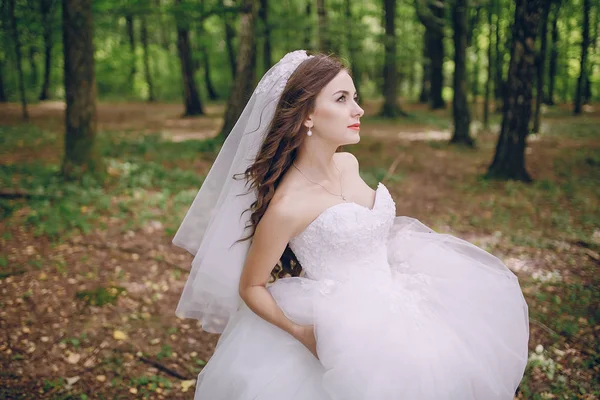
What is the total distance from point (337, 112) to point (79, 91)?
260 inches

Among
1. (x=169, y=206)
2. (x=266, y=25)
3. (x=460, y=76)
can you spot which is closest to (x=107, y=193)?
(x=169, y=206)

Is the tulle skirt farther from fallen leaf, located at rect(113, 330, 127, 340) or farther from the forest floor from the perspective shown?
fallen leaf, located at rect(113, 330, 127, 340)

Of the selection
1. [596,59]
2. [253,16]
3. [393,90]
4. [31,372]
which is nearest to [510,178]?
[253,16]

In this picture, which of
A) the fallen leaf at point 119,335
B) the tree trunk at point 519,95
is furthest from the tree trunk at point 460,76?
the fallen leaf at point 119,335

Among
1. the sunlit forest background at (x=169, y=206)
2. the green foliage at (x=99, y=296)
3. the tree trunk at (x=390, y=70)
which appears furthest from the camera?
the tree trunk at (x=390, y=70)

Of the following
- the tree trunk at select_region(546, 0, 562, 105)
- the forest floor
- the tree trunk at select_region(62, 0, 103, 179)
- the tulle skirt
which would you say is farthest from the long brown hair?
the tree trunk at select_region(546, 0, 562, 105)

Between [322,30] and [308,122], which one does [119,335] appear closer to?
A: [308,122]

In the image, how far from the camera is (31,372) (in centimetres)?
362

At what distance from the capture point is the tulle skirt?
185cm

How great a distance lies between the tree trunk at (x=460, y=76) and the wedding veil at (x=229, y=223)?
11.9m

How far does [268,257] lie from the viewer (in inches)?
81.4

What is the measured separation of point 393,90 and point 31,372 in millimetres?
18785

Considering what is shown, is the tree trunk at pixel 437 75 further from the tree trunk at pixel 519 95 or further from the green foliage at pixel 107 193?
the green foliage at pixel 107 193

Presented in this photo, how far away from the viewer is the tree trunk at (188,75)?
17384 millimetres
